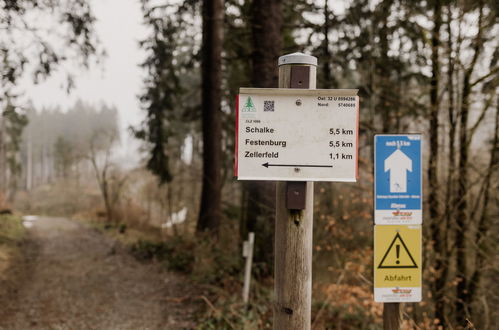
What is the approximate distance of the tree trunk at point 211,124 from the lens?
30.9 feet

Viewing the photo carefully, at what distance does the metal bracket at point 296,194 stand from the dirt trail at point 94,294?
3804mm

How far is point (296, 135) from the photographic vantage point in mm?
2232

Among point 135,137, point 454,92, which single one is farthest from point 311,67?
point 135,137

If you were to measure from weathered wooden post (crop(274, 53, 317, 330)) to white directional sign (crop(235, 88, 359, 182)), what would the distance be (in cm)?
12

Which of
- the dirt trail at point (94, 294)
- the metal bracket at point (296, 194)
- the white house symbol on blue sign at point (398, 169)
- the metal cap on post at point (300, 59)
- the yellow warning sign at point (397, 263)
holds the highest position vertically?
the metal cap on post at point (300, 59)

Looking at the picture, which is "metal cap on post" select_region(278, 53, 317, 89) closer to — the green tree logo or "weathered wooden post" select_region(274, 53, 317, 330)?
"weathered wooden post" select_region(274, 53, 317, 330)

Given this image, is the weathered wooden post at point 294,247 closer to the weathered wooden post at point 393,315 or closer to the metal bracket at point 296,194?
the metal bracket at point 296,194

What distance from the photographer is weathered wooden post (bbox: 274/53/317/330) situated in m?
2.30

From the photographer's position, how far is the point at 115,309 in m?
6.16

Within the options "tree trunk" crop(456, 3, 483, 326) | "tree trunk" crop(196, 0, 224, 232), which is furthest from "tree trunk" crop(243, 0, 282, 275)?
"tree trunk" crop(196, 0, 224, 232)

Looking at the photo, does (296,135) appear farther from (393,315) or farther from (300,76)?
(393,315)

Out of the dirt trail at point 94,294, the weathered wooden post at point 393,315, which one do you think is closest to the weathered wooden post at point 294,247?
the weathered wooden post at point 393,315

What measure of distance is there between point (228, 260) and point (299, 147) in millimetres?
5330

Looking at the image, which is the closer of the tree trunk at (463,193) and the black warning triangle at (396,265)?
the black warning triangle at (396,265)
